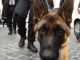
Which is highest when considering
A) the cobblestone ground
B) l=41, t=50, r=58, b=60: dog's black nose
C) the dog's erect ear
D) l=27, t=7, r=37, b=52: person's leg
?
the dog's erect ear

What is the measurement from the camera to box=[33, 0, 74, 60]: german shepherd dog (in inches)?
168

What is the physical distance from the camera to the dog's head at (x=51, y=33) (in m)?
4.25

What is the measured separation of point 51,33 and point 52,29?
0.06 m

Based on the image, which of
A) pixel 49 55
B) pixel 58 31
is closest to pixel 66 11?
pixel 58 31

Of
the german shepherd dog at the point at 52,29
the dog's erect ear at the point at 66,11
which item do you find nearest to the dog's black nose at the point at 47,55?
the german shepherd dog at the point at 52,29

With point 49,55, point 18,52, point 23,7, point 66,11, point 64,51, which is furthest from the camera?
point 18,52

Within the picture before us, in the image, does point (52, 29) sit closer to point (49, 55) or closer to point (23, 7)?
point (49, 55)

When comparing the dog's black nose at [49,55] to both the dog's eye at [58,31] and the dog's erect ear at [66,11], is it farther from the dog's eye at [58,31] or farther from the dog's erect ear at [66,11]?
the dog's erect ear at [66,11]

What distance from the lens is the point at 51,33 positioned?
440cm

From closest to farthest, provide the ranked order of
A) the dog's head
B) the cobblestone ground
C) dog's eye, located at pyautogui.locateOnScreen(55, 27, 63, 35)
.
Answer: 1. the dog's head
2. dog's eye, located at pyautogui.locateOnScreen(55, 27, 63, 35)
3. the cobblestone ground

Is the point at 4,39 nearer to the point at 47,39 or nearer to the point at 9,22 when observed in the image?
the point at 9,22

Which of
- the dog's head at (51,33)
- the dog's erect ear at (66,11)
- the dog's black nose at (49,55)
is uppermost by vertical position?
the dog's erect ear at (66,11)

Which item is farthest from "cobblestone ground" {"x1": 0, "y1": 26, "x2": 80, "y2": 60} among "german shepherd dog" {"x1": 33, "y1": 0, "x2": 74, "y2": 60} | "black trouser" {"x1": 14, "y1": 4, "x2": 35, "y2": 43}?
"german shepherd dog" {"x1": 33, "y1": 0, "x2": 74, "y2": 60}

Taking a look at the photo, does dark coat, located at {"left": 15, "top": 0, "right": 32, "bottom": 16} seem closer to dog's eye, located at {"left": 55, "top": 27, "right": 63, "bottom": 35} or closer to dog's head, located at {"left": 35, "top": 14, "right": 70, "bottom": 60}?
dog's head, located at {"left": 35, "top": 14, "right": 70, "bottom": 60}
